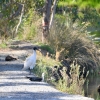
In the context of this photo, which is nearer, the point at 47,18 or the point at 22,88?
the point at 22,88

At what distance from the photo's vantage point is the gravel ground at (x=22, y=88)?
38.0 ft

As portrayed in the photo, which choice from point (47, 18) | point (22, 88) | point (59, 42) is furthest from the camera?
point (47, 18)

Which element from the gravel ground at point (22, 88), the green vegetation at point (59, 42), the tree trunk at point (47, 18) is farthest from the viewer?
the tree trunk at point (47, 18)

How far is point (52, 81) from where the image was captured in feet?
52.7

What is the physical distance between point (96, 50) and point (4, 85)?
11.0 metres

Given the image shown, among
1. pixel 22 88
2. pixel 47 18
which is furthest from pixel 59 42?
pixel 22 88

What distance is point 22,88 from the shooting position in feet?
Result: 41.9

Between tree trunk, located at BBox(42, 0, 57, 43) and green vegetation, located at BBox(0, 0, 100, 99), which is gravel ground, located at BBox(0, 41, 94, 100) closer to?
green vegetation, located at BBox(0, 0, 100, 99)

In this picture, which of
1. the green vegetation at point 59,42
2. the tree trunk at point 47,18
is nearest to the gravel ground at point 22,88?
the green vegetation at point 59,42

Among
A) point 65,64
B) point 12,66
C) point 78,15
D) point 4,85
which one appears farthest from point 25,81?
point 78,15

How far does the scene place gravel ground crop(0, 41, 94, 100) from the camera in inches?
456

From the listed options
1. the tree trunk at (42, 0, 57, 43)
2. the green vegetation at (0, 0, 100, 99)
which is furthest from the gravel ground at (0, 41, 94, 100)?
the tree trunk at (42, 0, 57, 43)

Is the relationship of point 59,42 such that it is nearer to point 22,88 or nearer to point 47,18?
point 47,18

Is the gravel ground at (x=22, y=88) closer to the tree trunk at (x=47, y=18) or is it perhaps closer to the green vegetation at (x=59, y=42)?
the green vegetation at (x=59, y=42)
